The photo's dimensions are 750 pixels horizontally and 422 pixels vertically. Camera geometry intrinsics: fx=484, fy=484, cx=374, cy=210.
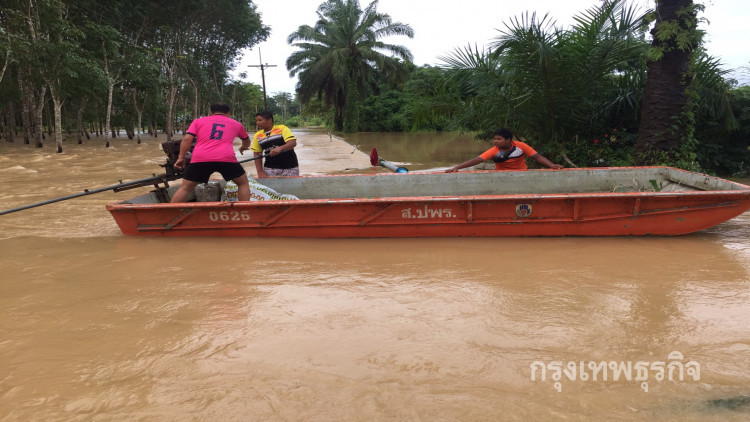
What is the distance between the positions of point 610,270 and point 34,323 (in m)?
4.32

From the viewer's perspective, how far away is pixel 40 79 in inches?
671

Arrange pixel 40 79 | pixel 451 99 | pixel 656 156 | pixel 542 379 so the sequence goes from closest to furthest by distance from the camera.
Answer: pixel 542 379 < pixel 656 156 < pixel 451 99 < pixel 40 79

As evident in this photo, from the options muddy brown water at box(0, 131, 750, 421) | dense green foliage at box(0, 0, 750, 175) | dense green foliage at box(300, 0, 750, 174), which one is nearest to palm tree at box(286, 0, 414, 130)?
dense green foliage at box(0, 0, 750, 175)

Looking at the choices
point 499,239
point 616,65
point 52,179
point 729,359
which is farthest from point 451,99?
point 52,179

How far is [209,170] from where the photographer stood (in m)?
5.34

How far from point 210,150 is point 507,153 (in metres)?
3.62

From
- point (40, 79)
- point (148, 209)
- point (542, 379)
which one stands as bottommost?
point (542, 379)

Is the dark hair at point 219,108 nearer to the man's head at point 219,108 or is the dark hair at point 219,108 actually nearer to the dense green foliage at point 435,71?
the man's head at point 219,108

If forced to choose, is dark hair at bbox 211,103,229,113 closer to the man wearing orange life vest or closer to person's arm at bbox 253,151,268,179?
person's arm at bbox 253,151,268,179

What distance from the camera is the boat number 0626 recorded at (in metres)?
5.27

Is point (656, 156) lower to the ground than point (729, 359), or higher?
higher

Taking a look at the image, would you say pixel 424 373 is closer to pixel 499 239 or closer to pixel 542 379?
pixel 542 379

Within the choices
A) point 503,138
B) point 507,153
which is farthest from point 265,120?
point 507,153

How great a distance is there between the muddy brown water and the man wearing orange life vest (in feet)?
4.15
